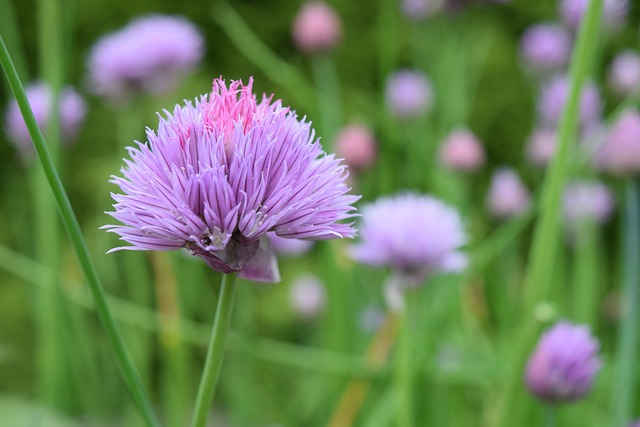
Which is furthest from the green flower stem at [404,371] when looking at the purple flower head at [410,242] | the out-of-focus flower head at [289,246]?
the out-of-focus flower head at [289,246]

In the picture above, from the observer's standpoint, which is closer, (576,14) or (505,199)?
(576,14)

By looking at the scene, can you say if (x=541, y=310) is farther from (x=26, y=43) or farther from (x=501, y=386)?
(x=26, y=43)


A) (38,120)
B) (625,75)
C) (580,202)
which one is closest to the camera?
(38,120)

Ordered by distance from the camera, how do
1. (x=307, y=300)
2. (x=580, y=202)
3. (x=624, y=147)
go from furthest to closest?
(x=307, y=300) → (x=580, y=202) → (x=624, y=147)

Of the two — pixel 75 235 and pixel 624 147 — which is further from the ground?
pixel 624 147

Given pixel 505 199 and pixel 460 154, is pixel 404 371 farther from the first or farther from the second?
pixel 505 199

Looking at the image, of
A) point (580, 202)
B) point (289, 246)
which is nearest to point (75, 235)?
point (289, 246)
